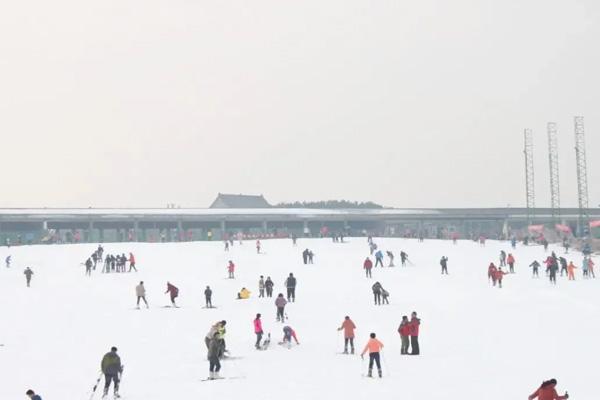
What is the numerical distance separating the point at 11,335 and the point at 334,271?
838 inches

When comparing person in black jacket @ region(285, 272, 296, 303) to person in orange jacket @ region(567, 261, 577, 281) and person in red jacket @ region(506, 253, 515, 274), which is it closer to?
person in red jacket @ region(506, 253, 515, 274)

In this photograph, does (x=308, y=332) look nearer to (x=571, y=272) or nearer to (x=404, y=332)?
(x=404, y=332)

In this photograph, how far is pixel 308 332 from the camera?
22.7 m

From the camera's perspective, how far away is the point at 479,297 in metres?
30.8

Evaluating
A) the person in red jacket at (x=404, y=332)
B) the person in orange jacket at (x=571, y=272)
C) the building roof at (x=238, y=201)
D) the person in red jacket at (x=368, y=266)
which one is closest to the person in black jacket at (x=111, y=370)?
the person in red jacket at (x=404, y=332)

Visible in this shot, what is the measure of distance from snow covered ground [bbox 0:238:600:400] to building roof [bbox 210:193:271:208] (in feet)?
246

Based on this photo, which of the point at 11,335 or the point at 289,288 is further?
the point at 289,288

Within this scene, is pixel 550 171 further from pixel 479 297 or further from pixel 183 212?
pixel 479 297

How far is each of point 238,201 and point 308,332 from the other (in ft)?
341

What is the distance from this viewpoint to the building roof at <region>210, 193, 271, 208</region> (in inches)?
4765

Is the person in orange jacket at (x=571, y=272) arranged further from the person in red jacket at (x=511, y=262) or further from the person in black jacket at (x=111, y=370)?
the person in black jacket at (x=111, y=370)

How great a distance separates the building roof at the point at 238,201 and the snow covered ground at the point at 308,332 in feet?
246

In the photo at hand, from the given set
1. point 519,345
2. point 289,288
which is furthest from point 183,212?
point 519,345

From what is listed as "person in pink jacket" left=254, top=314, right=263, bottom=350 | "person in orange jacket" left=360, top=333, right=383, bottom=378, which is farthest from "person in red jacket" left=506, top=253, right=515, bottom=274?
"person in orange jacket" left=360, top=333, right=383, bottom=378
